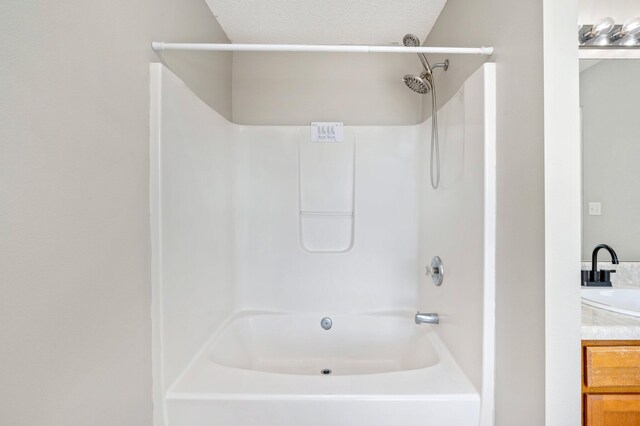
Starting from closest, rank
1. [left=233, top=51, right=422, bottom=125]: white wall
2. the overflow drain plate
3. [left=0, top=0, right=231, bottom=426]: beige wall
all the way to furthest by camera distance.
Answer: [left=0, top=0, right=231, bottom=426]: beige wall → the overflow drain plate → [left=233, top=51, right=422, bottom=125]: white wall

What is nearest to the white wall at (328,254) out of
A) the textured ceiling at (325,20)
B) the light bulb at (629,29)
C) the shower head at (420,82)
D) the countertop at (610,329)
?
the shower head at (420,82)

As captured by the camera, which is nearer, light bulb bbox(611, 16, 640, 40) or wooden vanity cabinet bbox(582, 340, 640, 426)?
wooden vanity cabinet bbox(582, 340, 640, 426)

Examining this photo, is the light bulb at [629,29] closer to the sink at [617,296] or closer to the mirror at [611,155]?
the mirror at [611,155]

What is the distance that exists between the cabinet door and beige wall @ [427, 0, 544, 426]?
0.17 m

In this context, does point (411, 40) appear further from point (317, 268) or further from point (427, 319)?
point (317, 268)

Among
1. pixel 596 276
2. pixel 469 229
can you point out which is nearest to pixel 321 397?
pixel 469 229

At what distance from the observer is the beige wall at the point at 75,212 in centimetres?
65

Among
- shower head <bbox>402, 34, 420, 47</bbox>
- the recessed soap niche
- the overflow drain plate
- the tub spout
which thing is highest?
shower head <bbox>402, 34, 420, 47</bbox>

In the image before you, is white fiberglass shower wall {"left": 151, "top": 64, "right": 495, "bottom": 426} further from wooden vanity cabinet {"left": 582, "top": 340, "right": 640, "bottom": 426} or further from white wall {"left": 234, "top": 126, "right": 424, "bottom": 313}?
wooden vanity cabinet {"left": 582, "top": 340, "right": 640, "bottom": 426}

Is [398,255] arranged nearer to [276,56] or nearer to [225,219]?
[225,219]

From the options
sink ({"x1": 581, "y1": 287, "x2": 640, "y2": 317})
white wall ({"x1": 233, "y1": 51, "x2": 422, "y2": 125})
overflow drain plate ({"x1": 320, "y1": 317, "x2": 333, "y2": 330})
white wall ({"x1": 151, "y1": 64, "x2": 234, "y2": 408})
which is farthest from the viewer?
white wall ({"x1": 233, "y1": 51, "x2": 422, "y2": 125})

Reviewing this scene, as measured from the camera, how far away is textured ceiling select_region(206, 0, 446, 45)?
177 cm

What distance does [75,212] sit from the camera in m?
0.81

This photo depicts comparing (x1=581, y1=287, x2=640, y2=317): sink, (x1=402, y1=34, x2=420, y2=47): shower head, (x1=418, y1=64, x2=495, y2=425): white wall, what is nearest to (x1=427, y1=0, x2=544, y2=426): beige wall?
(x1=418, y1=64, x2=495, y2=425): white wall
